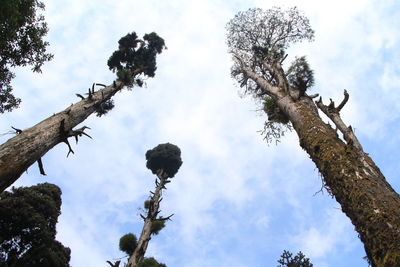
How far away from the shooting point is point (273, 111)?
8.95 meters

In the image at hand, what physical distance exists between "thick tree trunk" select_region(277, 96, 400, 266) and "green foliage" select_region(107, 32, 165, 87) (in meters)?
14.9

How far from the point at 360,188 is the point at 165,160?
22598 millimetres

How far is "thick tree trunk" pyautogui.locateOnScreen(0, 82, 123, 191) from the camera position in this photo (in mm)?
5828

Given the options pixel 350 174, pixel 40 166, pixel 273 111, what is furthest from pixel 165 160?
pixel 350 174

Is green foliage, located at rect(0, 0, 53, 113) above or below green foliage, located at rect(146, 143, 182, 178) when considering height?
below

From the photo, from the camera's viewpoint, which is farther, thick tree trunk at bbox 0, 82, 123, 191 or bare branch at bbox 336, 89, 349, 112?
bare branch at bbox 336, 89, 349, 112

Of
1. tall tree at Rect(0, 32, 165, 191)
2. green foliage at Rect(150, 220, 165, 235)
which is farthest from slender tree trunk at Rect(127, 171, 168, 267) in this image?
tall tree at Rect(0, 32, 165, 191)

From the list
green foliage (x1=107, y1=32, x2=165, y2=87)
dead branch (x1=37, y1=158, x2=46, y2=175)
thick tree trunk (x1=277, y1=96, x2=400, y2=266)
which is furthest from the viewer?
green foliage (x1=107, y1=32, x2=165, y2=87)

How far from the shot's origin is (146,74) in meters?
20.7

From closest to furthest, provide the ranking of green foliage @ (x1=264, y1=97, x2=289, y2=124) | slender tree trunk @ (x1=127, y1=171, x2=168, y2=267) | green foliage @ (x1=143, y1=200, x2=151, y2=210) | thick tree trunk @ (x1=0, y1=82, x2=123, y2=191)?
thick tree trunk @ (x1=0, y1=82, x2=123, y2=191), green foliage @ (x1=264, y1=97, x2=289, y2=124), slender tree trunk @ (x1=127, y1=171, x2=168, y2=267), green foliage @ (x1=143, y1=200, x2=151, y2=210)

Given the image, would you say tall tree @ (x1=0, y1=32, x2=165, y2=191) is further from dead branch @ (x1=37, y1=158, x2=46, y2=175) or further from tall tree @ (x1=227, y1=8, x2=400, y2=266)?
tall tree @ (x1=227, y1=8, x2=400, y2=266)

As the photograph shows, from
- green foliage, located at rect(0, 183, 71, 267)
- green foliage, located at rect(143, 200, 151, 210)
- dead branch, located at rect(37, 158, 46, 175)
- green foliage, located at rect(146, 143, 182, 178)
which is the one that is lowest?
dead branch, located at rect(37, 158, 46, 175)

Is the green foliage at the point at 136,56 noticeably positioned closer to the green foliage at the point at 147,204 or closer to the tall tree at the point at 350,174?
the green foliage at the point at 147,204

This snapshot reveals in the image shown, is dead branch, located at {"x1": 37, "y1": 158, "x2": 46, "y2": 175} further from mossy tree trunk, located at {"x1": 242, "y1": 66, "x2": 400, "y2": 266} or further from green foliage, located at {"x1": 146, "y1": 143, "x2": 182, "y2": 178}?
green foliage, located at {"x1": 146, "y1": 143, "x2": 182, "y2": 178}
